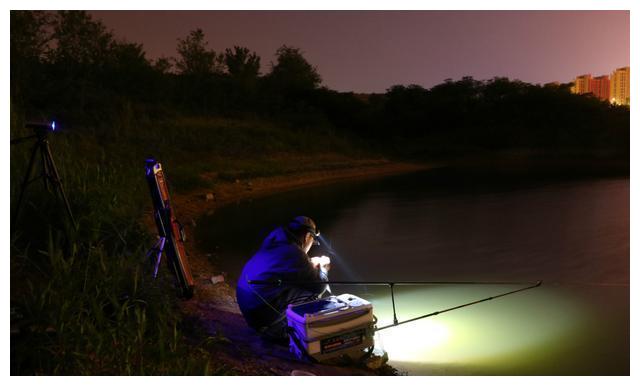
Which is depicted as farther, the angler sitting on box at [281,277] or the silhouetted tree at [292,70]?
the silhouetted tree at [292,70]

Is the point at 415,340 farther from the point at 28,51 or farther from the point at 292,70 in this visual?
the point at 292,70

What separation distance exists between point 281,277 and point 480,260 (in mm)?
5393

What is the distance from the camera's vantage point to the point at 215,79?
30.9 metres

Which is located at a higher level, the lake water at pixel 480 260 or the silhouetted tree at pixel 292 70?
the silhouetted tree at pixel 292 70

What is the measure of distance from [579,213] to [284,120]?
17542mm

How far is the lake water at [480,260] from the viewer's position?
174 inches

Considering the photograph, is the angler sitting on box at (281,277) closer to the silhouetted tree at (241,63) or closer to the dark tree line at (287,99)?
the dark tree line at (287,99)

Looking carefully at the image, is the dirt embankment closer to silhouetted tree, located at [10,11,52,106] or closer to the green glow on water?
the green glow on water

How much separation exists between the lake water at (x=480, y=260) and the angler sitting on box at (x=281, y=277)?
0.94m

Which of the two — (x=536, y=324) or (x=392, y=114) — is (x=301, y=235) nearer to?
(x=536, y=324)

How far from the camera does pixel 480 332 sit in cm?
480

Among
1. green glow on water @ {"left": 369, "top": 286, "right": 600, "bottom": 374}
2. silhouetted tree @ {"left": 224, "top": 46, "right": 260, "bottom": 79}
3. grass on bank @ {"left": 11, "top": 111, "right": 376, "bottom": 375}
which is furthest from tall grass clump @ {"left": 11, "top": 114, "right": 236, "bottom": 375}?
silhouetted tree @ {"left": 224, "top": 46, "right": 260, "bottom": 79}

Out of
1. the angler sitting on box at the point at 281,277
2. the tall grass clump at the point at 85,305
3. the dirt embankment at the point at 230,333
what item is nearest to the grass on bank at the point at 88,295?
the tall grass clump at the point at 85,305

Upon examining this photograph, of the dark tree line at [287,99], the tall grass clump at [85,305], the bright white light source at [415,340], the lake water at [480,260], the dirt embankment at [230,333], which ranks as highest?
the dark tree line at [287,99]
